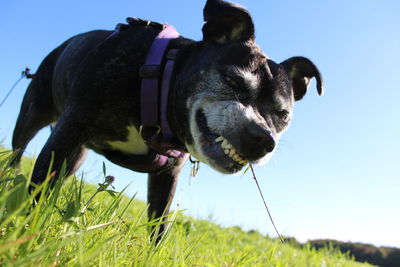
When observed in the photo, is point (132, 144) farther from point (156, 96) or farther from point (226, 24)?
point (226, 24)

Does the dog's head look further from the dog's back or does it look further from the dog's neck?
the dog's back

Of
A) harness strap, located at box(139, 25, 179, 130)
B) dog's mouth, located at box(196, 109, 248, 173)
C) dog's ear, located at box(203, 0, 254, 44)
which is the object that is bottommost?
dog's mouth, located at box(196, 109, 248, 173)

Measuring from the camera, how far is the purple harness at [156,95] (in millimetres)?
3203

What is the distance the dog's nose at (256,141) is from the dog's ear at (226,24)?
3.47ft

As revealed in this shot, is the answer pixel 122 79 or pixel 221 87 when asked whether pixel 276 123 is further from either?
pixel 122 79

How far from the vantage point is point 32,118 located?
444cm

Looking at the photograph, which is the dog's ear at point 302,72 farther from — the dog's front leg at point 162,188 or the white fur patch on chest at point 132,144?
the white fur patch on chest at point 132,144

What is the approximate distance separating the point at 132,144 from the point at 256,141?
1448 millimetres

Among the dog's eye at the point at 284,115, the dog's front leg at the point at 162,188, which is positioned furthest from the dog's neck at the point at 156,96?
the dog's eye at the point at 284,115

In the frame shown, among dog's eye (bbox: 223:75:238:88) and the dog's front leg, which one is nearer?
dog's eye (bbox: 223:75:238:88)

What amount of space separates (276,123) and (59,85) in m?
2.56

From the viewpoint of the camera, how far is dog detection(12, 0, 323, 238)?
9.46ft

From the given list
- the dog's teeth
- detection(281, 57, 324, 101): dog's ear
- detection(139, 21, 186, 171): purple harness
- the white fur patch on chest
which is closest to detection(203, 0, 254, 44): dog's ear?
detection(139, 21, 186, 171): purple harness

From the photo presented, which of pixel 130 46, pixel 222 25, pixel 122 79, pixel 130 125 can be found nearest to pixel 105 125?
pixel 130 125
